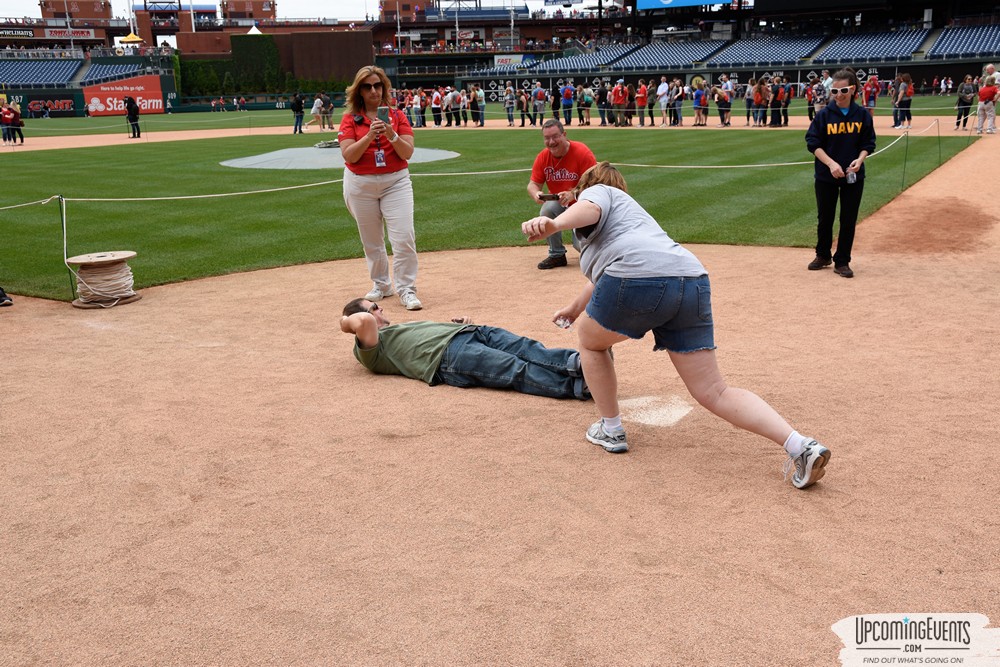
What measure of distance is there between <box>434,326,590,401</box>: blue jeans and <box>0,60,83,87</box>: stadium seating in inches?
2530

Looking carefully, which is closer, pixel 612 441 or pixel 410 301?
pixel 612 441

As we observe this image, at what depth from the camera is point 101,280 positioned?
8.73 m

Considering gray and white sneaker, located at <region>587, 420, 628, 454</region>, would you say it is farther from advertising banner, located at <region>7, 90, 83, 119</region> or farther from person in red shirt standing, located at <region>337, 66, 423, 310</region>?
advertising banner, located at <region>7, 90, 83, 119</region>

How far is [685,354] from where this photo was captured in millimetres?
4297

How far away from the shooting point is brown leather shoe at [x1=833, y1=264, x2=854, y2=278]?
355 inches

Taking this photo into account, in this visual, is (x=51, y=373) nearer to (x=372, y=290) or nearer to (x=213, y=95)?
(x=372, y=290)

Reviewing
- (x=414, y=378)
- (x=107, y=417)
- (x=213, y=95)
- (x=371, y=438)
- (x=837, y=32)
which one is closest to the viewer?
(x=371, y=438)

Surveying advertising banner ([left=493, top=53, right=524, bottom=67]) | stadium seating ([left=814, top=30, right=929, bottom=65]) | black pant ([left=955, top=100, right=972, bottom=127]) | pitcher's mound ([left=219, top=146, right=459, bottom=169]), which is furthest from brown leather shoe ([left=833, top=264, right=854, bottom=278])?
advertising banner ([left=493, top=53, right=524, bottom=67])

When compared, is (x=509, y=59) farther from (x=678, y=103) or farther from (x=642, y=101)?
(x=678, y=103)

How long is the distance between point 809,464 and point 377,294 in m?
5.53

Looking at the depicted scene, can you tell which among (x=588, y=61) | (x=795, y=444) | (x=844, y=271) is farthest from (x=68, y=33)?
(x=795, y=444)

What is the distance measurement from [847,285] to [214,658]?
7.55 metres

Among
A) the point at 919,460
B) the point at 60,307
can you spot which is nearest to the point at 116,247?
Result: the point at 60,307

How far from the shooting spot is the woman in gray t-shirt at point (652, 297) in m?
4.14
